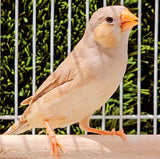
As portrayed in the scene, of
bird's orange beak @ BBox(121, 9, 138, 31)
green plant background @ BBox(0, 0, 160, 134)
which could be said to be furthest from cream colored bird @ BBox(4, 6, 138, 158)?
green plant background @ BBox(0, 0, 160, 134)

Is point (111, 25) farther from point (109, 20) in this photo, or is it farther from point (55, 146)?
point (55, 146)

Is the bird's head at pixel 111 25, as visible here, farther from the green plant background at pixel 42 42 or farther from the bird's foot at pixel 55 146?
the green plant background at pixel 42 42

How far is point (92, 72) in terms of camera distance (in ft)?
4.17

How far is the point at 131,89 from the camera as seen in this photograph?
7.00 ft

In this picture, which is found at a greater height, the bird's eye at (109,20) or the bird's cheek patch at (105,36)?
the bird's eye at (109,20)

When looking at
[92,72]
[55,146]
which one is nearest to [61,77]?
[92,72]


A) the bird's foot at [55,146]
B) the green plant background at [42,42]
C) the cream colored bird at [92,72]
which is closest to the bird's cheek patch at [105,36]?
the cream colored bird at [92,72]

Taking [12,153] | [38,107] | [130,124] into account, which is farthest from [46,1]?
[12,153]

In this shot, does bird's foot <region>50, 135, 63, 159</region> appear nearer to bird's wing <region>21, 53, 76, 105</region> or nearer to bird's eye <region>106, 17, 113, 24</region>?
bird's wing <region>21, 53, 76, 105</region>

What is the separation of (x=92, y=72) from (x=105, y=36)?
0.10 meters

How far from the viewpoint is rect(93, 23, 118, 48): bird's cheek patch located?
1297 millimetres

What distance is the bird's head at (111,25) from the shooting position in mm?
1278

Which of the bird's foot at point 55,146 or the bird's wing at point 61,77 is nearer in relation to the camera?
the bird's foot at point 55,146

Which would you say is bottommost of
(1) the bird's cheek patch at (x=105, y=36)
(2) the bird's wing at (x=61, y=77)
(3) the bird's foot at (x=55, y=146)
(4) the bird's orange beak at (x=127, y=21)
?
(3) the bird's foot at (x=55, y=146)
